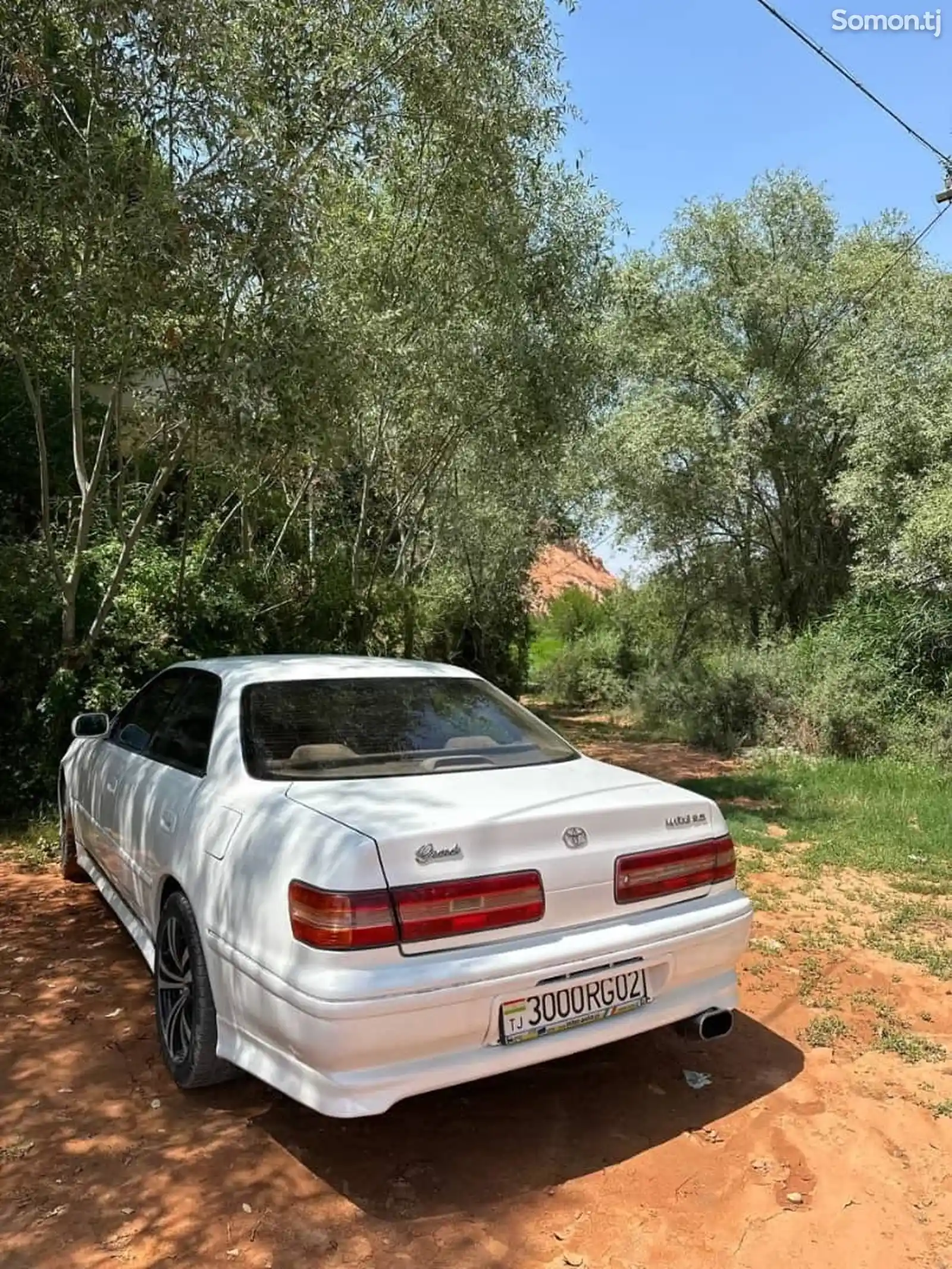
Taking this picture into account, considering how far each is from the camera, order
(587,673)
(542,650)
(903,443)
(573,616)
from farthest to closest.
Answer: (542,650) < (573,616) < (587,673) < (903,443)

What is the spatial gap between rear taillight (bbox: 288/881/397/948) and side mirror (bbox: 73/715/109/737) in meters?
2.85

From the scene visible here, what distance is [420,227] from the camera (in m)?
8.91

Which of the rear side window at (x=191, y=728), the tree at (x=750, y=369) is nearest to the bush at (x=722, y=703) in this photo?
the tree at (x=750, y=369)

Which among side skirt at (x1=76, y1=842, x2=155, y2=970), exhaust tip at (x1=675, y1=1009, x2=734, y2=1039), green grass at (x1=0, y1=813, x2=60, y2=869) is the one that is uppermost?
exhaust tip at (x1=675, y1=1009, x2=734, y2=1039)

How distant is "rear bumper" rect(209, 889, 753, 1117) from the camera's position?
7.91 feet

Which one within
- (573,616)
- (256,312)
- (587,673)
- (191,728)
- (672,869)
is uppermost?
(256,312)

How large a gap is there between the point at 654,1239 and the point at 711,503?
13.7m

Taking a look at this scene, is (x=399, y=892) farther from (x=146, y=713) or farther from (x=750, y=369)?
(x=750, y=369)

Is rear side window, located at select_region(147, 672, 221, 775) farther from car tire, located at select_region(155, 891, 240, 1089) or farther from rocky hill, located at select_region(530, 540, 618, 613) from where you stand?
rocky hill, located at select_region(530, 540, 618, 613)

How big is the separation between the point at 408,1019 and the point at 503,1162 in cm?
74

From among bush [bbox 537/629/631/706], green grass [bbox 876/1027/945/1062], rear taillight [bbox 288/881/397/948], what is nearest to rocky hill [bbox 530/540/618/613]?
bush [bbox 537/629/631/706]

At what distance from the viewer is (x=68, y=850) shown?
5.53 m

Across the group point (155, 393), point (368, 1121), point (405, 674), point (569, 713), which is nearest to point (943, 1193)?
point (368, 1121)

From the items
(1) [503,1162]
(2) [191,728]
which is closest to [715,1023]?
(1) [503,1162]
